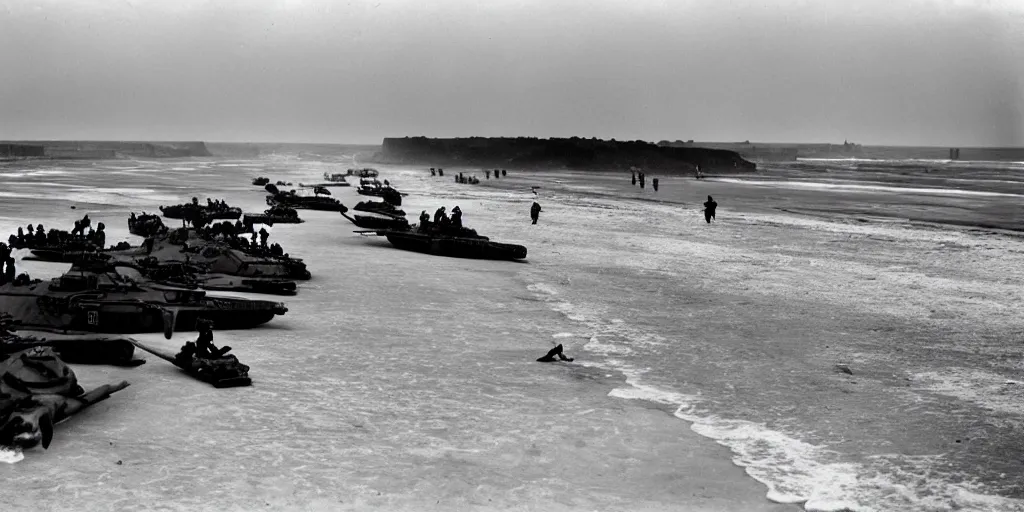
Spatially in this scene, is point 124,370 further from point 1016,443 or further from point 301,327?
point 1016,443

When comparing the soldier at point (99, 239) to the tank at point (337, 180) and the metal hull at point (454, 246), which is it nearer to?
the metal hull at point (454, 246)

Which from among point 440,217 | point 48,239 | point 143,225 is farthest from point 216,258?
A: point 440,217

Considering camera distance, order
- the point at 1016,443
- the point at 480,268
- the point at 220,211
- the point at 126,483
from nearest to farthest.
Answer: the point at 126,483, the point at 1016,443, the point at 480,268, the point at 220,211

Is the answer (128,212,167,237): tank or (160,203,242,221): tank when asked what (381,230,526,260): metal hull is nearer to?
(128,212,167,237): tank

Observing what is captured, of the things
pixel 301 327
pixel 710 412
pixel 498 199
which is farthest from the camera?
pixel 498 199

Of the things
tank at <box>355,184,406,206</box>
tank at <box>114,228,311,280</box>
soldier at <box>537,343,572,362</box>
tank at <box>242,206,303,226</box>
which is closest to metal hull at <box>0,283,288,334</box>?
tank at <box>114,228,311,280</box>

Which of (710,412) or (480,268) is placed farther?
(480,268)

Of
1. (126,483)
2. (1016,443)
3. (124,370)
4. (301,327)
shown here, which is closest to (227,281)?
(301,327)
